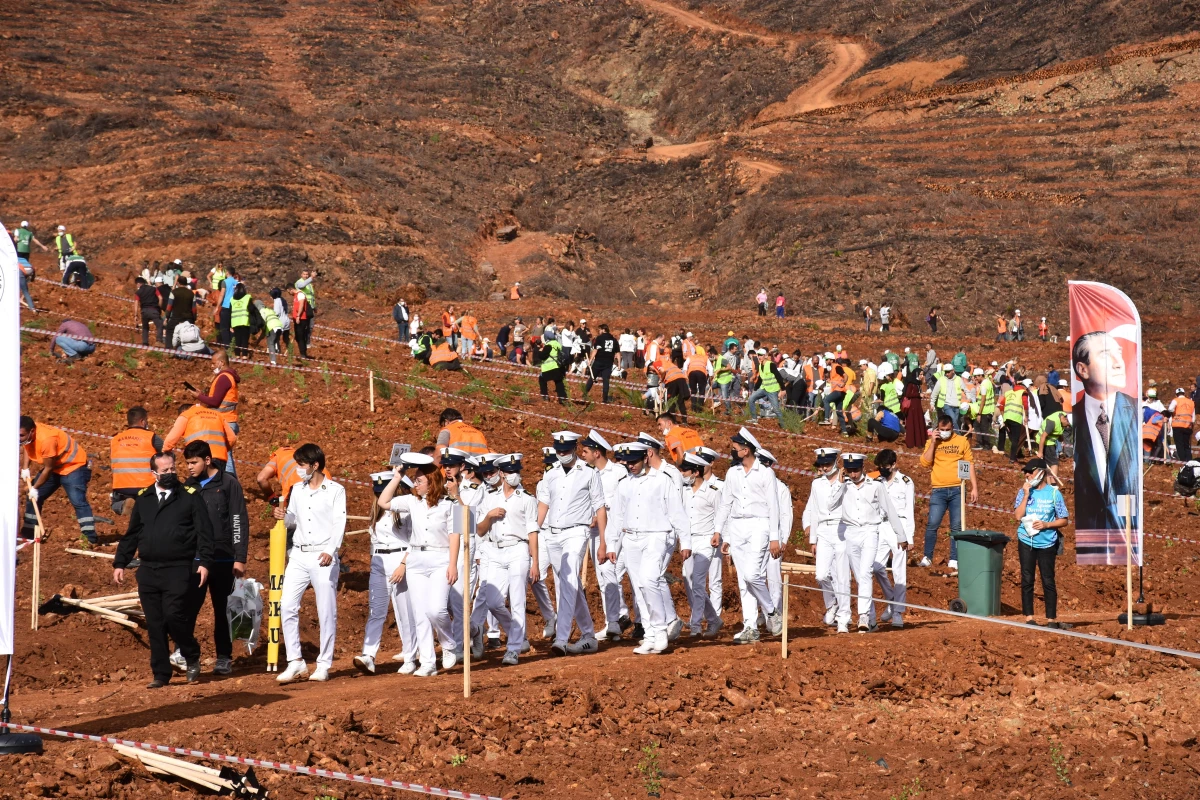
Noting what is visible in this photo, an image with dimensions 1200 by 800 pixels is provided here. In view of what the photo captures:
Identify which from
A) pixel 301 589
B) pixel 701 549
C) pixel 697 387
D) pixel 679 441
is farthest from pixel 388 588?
pixel 697 387

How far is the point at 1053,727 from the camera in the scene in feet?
35.4

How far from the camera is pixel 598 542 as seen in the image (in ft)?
44.9

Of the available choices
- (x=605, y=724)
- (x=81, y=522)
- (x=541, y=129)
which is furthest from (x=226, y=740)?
(x=541, y=129)

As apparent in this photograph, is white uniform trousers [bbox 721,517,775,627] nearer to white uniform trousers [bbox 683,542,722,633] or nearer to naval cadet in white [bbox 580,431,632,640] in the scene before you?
white uniform trousers [bbox 683,542,722,633]

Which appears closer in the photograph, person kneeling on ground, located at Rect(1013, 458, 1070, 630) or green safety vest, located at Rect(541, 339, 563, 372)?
person kneeling on ground, located at Rect(1013, 458, 1070, 630)

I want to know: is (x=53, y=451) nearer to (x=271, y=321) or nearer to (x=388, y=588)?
(x=388, y=588)

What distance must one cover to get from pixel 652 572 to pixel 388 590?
245cm

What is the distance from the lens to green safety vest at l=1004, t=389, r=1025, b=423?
25.8 meters

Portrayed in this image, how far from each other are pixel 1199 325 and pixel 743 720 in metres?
40.5

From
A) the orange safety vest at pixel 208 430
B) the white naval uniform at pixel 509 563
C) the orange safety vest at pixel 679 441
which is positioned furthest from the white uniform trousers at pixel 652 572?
the orange safety vest at pixel 208 430

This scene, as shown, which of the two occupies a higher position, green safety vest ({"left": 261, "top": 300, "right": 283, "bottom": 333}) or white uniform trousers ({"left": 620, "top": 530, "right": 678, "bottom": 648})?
green safety vest ({"left": 261, "top": 300, "right": 283, "bottom": 333})

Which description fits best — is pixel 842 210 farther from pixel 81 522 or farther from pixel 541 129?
pixel 81 522

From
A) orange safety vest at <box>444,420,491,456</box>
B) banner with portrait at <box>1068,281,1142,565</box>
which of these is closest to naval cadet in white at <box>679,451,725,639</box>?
orange safety vest at <box>444,420,491,456</box>

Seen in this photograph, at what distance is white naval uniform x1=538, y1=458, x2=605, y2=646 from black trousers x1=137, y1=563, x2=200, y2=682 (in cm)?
349
